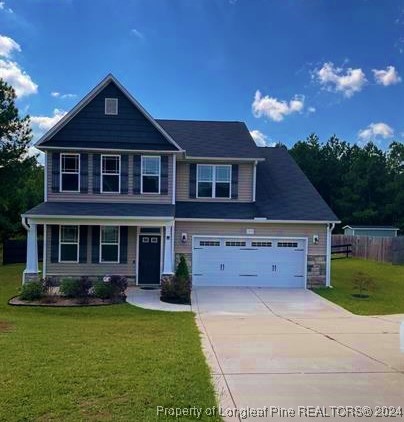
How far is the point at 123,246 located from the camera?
58.9ft

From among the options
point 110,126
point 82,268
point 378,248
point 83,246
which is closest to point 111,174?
point 110,126

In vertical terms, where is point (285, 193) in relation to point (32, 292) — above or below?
above

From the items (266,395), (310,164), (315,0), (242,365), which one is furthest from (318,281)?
(310,164)

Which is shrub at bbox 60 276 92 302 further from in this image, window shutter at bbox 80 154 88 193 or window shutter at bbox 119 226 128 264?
window shutter at bbox 80 154 88 193

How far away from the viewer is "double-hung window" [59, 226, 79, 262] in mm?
17812

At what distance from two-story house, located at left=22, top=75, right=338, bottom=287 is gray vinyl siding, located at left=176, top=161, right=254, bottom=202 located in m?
0.44

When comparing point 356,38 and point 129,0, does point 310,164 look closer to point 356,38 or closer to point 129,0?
point 356,38

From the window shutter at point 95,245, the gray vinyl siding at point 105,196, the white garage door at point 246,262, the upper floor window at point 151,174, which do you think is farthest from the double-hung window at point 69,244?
the white garage door at point 246,262

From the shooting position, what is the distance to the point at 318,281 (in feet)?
61.2

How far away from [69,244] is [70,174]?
2.83m

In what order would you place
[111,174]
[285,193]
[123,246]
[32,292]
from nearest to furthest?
[32,292] → [123,246] → [111,174] → [285,193]

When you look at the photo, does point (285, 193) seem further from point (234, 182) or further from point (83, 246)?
point (83, 246)

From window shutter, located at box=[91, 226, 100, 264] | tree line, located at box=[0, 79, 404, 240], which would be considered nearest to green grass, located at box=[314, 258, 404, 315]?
window shutter, located at box=[91, 226, 100, 264]

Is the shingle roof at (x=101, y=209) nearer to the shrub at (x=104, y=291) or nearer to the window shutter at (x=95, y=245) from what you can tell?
the window shutter at (x=95, y=245)
